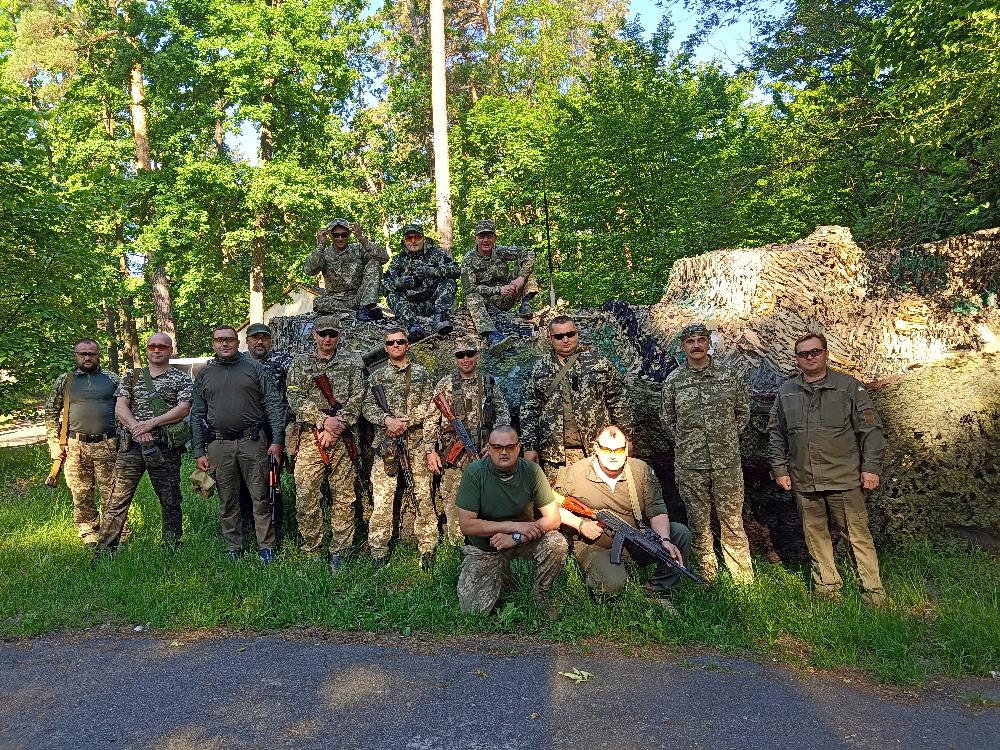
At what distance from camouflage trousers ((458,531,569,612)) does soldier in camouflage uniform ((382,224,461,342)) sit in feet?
12.3

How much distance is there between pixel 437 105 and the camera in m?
15.1

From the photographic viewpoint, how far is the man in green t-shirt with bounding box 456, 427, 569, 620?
5098 mm

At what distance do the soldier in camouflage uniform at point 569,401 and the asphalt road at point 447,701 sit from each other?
1.89 meters

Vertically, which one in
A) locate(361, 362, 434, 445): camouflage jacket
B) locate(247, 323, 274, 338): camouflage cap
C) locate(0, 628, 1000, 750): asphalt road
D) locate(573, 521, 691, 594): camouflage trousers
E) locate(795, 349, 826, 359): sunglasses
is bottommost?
locate(0, 628, 1000, 750): asphalt road

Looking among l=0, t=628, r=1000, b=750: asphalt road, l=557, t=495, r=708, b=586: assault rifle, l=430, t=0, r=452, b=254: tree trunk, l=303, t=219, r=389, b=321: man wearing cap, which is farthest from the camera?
l=430, t=0, r=452, b=254: tree trunk

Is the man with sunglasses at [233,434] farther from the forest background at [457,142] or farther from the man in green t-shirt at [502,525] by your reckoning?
the forest background at [457,142]

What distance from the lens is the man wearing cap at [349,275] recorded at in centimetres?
831

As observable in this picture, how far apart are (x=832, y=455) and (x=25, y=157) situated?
12066 mm

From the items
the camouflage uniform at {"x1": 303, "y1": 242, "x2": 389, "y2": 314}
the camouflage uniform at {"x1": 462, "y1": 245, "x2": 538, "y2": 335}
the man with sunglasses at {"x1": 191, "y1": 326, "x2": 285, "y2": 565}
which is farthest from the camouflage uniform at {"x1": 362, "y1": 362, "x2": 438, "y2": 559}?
the camouflage uniform at {"x1": 303, "y1": 242, "x2": 389, "y2": 314}

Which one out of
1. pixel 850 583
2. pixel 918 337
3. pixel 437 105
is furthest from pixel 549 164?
pixel 850 583

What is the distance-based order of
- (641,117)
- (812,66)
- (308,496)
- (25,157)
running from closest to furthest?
(308,496) < (812,66) < (25,157) < (641,117)

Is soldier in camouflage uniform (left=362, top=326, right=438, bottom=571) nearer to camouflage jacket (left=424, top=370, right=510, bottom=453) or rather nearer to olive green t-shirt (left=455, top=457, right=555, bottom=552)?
camouflage jacket (left=424, top=370, right=510, bottom=453)

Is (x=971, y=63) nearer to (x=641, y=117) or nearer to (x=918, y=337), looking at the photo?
(x=918, y=337)

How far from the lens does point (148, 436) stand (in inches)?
259
